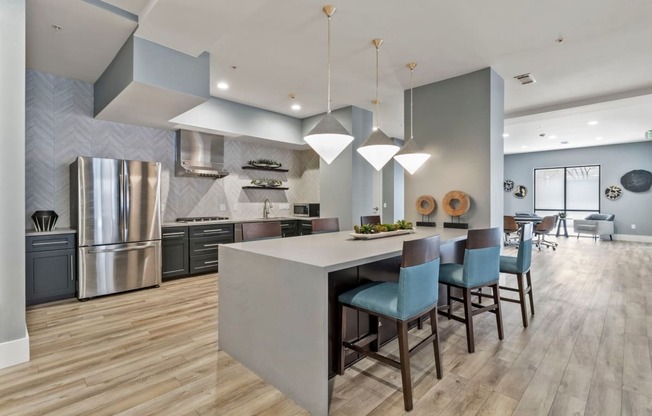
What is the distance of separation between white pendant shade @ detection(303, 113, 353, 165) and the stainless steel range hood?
118 inches

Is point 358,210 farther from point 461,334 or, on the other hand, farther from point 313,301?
point 313,301

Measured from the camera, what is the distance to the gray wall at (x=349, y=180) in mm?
5770

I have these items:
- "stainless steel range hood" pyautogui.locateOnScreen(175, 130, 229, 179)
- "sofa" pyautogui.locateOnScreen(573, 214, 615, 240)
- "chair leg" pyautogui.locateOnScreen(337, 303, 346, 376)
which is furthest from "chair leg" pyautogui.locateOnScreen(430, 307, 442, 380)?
"sofa" pyautogui.locateOnScreen(573, 214, 615, 240)

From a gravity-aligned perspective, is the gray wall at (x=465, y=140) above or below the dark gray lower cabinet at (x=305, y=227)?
above

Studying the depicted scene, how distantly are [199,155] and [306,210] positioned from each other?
2.29 m

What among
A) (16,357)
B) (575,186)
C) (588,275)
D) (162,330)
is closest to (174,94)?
(162,330)

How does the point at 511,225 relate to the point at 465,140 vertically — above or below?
below

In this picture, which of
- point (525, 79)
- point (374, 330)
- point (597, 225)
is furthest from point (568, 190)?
point (374, 330)

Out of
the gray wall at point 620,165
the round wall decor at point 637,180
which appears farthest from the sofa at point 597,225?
the round wall decor at point 637,180

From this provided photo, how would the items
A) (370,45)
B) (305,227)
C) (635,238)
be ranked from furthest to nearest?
(635,238) < (305,227) < (370,45)

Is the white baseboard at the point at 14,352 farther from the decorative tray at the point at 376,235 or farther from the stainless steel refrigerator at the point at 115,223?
the decorative tray at the point at 376,235

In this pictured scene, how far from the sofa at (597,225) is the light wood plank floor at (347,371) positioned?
7.05 m

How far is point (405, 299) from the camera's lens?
6.22 feet

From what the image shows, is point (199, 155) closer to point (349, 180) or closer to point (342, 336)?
point (349, 180)
